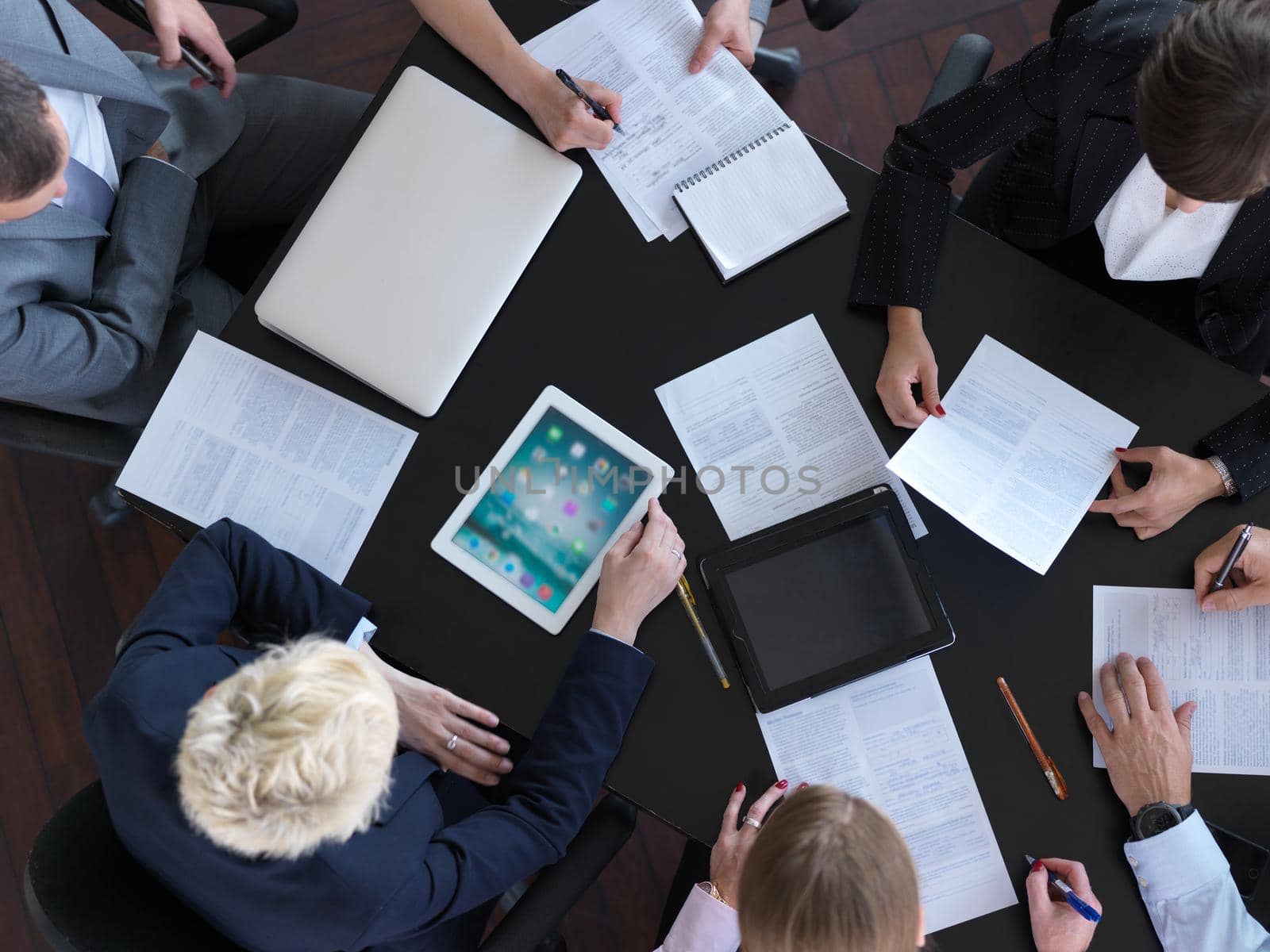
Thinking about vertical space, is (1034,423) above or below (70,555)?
above

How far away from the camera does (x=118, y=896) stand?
1.10 meters

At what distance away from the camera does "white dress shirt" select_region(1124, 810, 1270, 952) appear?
114 cm

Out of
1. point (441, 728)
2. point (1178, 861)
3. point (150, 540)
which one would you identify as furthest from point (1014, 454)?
point (150, 540)

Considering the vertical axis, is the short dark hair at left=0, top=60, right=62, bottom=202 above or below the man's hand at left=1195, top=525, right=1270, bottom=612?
above

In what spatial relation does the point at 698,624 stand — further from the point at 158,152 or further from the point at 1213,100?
the point at 158,152

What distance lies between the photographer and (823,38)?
2.36m

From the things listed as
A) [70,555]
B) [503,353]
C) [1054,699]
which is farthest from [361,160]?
[70,555]

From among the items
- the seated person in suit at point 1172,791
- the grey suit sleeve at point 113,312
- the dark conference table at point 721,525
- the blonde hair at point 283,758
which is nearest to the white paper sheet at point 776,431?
the dark conference table at point 721,525

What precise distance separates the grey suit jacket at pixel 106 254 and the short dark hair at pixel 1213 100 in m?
1.37

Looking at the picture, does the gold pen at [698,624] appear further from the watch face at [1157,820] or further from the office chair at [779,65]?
the office chair at [779,65]

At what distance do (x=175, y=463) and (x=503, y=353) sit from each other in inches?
19.2

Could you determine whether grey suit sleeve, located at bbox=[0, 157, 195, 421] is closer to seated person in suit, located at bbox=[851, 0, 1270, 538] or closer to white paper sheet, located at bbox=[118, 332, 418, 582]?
white paper sheet, located at bbox=[118, 332, 418, 582]

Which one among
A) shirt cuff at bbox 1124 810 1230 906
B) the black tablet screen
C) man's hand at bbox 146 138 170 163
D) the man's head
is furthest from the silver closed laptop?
shirt cuff at bbox 1124 810 1230 906

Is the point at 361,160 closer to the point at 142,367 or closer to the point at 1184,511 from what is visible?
the point at 142,367
